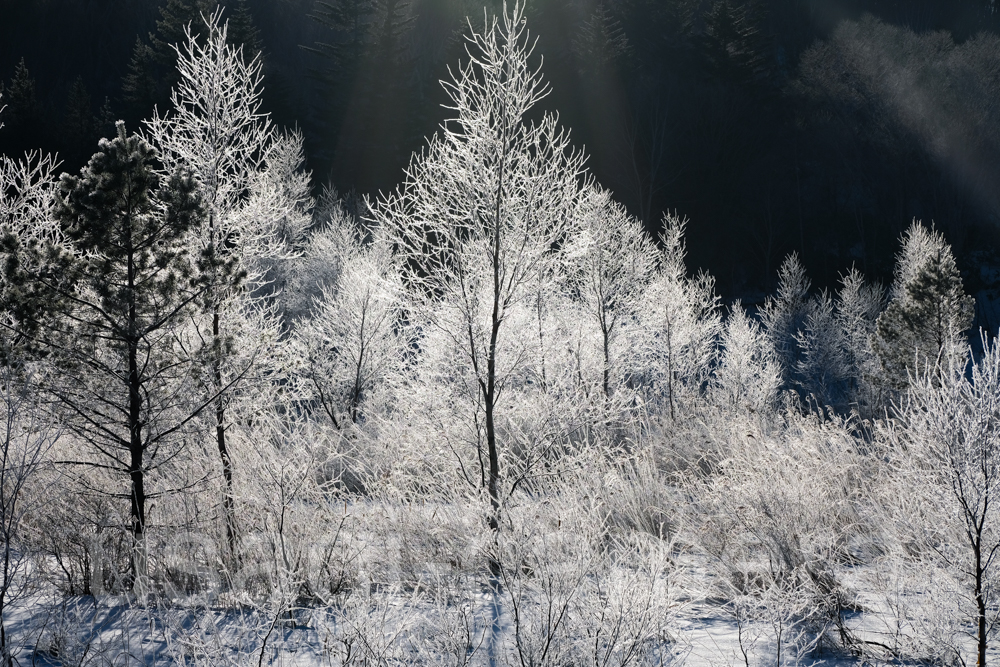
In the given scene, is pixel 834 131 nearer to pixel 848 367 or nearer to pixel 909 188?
pixel 909 188

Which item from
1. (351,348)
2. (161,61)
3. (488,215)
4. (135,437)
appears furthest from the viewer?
(161,61)

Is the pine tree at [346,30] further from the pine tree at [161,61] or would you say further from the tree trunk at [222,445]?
the tree trunk at [222,445]

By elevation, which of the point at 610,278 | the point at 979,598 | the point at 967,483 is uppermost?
the point at 610,278

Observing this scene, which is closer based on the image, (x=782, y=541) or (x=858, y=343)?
(x=782, y=541)

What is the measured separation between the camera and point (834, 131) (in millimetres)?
47938

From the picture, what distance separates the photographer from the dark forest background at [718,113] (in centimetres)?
4238

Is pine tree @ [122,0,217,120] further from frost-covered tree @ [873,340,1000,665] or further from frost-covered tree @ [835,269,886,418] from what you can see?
frost-covered tree @ [873,340,1000,665]

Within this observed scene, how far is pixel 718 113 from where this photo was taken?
47.8m

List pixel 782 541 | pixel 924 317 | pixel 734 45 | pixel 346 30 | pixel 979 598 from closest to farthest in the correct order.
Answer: pixel 979 598
pixel 782 541
pixel 924 317
pixel 346 30
pixel 734 45

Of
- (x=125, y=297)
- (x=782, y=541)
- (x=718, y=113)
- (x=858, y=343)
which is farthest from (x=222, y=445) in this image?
(x=718, y=113)

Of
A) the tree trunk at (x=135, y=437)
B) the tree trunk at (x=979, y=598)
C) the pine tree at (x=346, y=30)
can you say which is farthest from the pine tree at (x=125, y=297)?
the pine tree at (x=346, y=30)

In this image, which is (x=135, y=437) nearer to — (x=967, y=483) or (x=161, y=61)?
(x=967, y=483)

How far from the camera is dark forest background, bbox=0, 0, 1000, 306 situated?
42.4 meters

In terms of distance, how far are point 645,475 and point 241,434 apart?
464 centimetres
